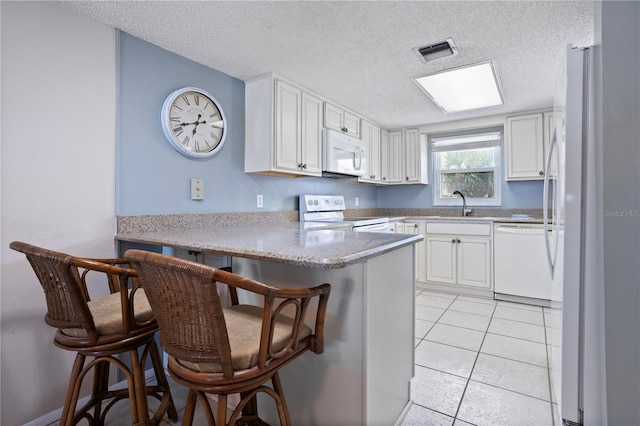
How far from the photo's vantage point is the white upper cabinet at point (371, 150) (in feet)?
12.3

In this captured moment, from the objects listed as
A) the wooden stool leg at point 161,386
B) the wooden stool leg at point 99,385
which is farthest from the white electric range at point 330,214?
the wooden stool leg at point 99,385

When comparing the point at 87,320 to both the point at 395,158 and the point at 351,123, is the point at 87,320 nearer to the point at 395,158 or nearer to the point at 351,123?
the point at 351,123

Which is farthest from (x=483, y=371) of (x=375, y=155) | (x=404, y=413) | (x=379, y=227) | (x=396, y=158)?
(x=396, y=158)

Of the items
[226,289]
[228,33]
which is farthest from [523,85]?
[226,289]

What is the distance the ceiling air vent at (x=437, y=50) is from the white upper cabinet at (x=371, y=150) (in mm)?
1539

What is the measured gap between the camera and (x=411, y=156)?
13.8 feet

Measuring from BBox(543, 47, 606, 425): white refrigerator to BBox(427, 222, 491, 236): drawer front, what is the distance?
216 cm

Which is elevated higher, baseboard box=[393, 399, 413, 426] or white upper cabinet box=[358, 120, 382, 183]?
white upper cabinet box=[358, 120, 382, 183]

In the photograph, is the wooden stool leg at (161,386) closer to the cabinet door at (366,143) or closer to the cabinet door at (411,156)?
the cabinet door at (366,143)

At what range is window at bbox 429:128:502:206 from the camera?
3.96 m

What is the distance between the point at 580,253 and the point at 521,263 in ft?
7.13

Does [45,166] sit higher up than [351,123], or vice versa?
[351,123]

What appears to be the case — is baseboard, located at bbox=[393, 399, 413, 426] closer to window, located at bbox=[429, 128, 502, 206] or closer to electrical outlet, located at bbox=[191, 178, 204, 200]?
electrical outlet, located at bbox=[191, 178, 204, 200]

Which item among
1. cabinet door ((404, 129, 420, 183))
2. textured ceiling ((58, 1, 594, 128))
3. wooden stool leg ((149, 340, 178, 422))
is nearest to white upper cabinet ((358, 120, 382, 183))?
cabinet door ((404, 129, 420, 183))
